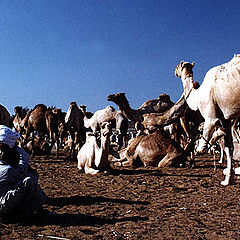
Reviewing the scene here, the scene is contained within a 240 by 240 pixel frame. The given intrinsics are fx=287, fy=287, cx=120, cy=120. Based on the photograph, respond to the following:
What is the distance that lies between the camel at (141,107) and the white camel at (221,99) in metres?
6.08

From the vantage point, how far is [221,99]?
18.2 ft

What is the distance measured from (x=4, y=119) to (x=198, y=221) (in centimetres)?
921

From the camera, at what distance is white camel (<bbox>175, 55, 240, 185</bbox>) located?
17.4 feet

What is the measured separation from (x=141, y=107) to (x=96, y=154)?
6.67 m

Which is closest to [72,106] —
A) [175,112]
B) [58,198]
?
[175,112]

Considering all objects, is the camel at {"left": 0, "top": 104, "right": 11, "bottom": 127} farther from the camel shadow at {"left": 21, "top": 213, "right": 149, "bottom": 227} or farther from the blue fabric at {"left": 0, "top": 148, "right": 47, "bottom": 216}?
the camel shadow at {"left": 21, "top": 213, "right": 149, "bottom": 227}

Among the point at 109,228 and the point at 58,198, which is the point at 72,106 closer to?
the point at 58,198

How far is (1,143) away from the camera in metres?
3.43

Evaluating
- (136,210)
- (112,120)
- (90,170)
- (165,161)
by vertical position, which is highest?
(112,120)

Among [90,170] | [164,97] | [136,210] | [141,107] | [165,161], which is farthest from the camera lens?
[164,97]

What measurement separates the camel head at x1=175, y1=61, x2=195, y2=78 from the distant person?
562 cm

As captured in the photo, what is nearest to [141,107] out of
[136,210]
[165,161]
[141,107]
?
[141,107]

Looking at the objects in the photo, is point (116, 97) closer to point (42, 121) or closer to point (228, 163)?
point (42, 121)

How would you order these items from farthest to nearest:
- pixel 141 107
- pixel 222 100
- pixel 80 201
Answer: pixel 141 107
pixel 222 100
pixel 80 201
